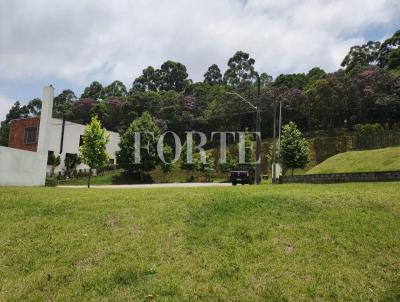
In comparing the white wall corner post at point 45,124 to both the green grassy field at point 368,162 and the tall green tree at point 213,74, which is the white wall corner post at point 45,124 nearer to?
the green grassy field at point 368,162

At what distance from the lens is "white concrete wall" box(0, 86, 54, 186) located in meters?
28.2

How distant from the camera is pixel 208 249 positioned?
30.3 ft

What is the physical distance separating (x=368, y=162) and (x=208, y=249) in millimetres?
26893

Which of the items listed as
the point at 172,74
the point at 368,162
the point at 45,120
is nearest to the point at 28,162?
the point at 45,120

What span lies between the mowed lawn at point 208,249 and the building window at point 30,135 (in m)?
→ 39.7

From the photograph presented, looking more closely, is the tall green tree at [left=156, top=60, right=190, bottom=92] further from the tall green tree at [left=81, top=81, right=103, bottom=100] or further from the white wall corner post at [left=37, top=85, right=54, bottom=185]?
the white wall corner post at [left=37, top=85, right=54, bottom=185]

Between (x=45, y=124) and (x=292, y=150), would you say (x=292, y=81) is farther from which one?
(x=45, y=124)

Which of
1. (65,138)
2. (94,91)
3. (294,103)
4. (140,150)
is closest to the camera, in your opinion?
(65,138)

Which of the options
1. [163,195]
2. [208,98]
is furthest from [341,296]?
→ [208,98]

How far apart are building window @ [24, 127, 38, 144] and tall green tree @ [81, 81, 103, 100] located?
52.1 m

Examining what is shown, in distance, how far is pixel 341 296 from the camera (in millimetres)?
7234

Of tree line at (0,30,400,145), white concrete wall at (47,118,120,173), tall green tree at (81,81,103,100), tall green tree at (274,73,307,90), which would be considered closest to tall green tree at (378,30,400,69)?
tree line at (0,30,400,145)

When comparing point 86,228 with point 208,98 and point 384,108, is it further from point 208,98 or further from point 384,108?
point 208,98

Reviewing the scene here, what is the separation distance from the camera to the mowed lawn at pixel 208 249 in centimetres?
756
